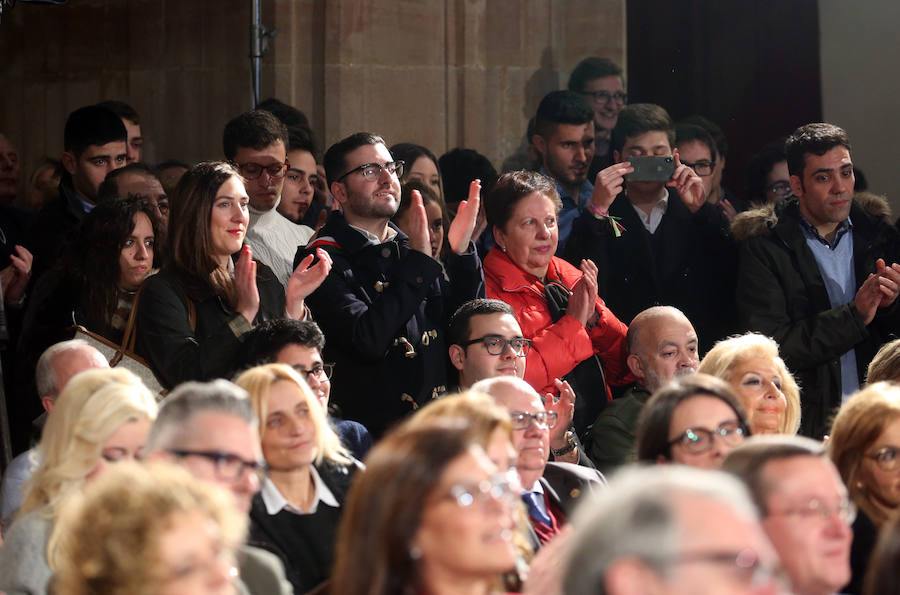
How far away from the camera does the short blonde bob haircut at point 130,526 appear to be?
9.45 ft

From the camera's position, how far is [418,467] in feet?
9.65

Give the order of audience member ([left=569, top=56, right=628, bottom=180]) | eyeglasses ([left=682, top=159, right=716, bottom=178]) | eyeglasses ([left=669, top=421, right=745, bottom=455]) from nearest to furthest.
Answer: eyeglasses ([left=669, top=421, right=745, bottom=455]) < eyeglasses ([left=682, top=159, right=716, bottom=178]) < audience member ([left=569, top=56, right=628, bottom=180])

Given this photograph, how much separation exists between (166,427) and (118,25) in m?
5.48

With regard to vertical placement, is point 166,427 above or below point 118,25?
below

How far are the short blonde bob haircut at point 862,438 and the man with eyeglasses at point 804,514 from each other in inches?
34.3

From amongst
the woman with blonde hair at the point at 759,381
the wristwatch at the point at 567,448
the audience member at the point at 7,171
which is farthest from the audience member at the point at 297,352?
the audience member at the point at 7,171

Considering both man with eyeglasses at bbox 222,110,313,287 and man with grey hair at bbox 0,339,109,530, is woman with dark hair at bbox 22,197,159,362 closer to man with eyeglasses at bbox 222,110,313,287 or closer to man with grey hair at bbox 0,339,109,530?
man with grey hair at bbox 0,339,109,530

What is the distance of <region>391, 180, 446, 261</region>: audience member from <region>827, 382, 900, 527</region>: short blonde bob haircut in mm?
2368

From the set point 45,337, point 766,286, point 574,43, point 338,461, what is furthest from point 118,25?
point 338,461

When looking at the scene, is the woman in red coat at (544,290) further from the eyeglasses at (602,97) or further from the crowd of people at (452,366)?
the eyeglasses at (602,97)

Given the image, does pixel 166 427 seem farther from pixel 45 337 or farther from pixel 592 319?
pixel 592 319

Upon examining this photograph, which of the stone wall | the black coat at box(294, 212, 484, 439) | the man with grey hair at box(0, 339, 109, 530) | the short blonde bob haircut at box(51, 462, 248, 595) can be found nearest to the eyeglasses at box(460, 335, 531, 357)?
the black coat at box(294, 212, 484, 439)

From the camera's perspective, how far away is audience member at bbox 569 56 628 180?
26.0 ft

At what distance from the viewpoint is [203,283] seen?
543 cm
